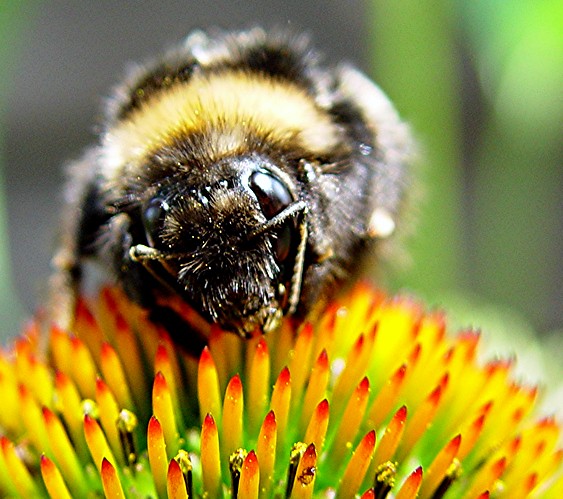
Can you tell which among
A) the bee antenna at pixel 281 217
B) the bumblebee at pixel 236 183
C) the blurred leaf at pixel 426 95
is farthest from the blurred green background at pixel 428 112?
the bee antenna at pixel 281 217

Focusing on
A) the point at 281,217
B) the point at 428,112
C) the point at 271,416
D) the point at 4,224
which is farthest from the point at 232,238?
Answer: the point at 4,224

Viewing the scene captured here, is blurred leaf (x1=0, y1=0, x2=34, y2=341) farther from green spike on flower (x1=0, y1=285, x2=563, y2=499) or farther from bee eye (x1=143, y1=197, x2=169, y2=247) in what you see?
bee eye (x1=143, y1=197, x2=169, y2=247)

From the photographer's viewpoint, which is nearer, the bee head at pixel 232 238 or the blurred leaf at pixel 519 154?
the bee head at pixel 232 238

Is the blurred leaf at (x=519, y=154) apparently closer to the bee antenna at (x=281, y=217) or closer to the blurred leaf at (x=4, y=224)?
the blurred leaf at (x=4, y=224)

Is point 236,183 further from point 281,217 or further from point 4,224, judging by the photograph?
point 4,224

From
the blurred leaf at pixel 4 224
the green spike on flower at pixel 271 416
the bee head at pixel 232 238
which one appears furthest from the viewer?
the blurred leaf at pixel 4 224

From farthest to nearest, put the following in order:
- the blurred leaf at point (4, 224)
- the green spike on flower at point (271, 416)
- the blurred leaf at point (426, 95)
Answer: the blurred leaf at point (426, 95)
the blurred leaf at point (4, 224)
the green spike on flower at point (271, 416)

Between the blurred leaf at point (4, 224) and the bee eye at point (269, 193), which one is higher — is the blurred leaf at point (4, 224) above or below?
above
